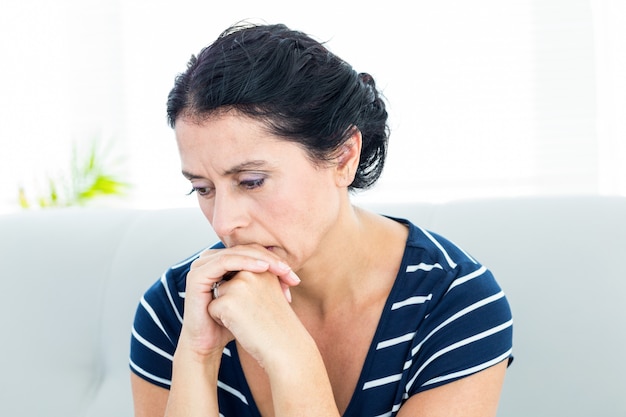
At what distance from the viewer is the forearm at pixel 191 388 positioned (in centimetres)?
143

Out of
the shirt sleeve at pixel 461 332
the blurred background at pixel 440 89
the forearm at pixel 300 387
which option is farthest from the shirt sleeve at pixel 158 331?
the blurred background at pixel 440 89

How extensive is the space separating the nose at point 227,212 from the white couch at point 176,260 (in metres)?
0.64

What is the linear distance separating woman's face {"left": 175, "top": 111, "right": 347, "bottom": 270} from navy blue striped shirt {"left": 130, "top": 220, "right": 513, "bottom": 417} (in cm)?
27

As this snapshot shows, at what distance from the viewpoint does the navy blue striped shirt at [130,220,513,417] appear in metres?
1.43

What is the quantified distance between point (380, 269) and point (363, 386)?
239mm

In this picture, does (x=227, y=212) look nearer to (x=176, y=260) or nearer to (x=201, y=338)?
(x=201, y=338)

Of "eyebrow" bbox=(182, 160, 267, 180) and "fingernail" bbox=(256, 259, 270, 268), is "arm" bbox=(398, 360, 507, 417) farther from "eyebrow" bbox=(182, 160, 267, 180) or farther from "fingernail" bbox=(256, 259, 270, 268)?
"eyebrow" bbox=(182, 160, 267, 180)

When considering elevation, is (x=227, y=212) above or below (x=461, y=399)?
above

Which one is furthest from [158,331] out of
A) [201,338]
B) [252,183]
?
[252,183]

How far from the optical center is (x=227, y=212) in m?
1.30

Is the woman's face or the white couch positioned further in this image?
the white couch

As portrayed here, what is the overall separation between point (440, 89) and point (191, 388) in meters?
2.47
